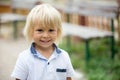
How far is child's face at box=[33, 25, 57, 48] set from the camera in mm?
3084

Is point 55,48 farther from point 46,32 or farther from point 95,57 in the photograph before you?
point 95,57

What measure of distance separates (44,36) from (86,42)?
3.38 metres

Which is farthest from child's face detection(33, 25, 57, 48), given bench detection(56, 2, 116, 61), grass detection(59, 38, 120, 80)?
bench detection(56, 2, 116, 61)

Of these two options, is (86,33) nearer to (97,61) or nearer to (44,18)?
(97,61)

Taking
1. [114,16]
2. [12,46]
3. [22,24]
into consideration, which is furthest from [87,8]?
[22,24]

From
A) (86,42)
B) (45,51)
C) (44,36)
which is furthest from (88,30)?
(44,36)

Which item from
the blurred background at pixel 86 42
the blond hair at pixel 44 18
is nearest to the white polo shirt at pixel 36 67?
the blond hair at pixel 44 18

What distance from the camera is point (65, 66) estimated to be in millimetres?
3197

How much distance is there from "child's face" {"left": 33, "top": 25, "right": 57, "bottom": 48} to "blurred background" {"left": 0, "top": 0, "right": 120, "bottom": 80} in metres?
2.62

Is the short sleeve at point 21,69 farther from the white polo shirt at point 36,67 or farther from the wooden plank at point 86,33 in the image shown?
the wooden plank at point 86,33

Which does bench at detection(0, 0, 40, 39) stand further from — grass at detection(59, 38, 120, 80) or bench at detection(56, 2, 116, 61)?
grass at detection(59, 38, 120, 80)

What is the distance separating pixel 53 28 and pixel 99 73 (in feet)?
9.51

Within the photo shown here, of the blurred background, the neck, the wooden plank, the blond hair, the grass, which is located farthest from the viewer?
the wooden plank

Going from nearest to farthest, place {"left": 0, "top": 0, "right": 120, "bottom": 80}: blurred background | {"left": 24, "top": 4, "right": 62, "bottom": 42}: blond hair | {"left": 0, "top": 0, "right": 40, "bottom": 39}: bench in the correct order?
{"left": 24, "top": 4, "right": 62, "bottom": 42}: blond hair → {"left": 0, "top": 0, "right": 120, "bottom": 80}: blurred background → {"left": 0, "top": 0, "right": 40, "bottom": 39}: bench
